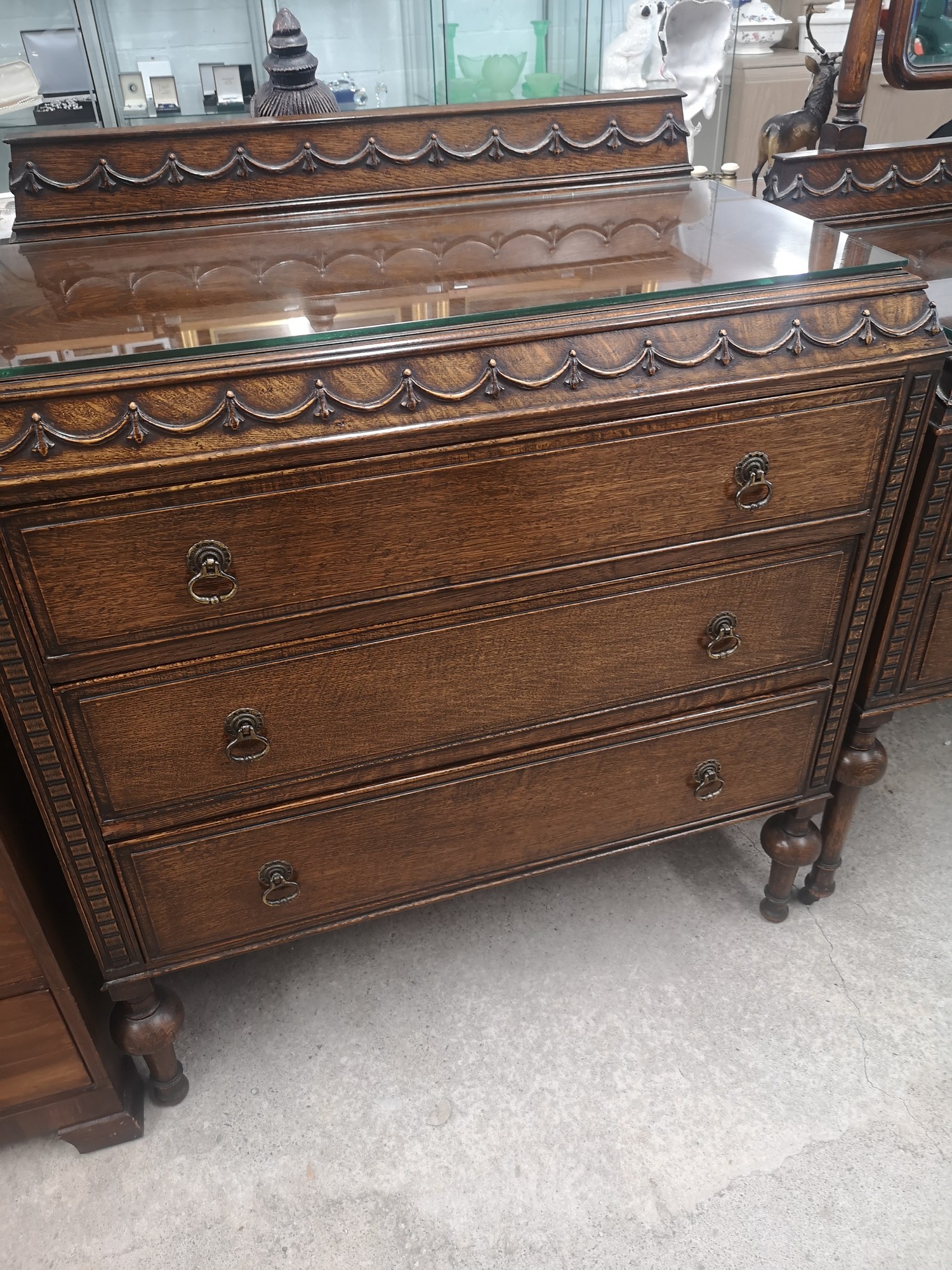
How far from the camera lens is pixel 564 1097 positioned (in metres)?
1.37

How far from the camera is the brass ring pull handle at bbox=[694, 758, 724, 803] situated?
52.9 inches

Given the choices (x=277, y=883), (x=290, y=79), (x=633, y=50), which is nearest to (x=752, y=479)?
(x=277, y=883)

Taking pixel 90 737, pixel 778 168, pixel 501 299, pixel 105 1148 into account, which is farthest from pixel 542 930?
→ pixel 778 168

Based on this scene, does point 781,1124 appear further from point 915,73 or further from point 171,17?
point 171,17

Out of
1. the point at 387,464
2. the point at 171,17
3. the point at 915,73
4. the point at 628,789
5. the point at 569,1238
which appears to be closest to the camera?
the point at 387,464

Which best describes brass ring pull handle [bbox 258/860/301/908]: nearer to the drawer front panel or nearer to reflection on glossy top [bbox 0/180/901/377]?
reflection on glossy top [bbox 0/180/901/377]

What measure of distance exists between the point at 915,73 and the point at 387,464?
124 cm

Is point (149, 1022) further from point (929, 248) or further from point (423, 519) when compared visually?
point (929, 248)

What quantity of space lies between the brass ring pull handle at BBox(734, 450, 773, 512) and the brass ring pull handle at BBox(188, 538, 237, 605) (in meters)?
0.57

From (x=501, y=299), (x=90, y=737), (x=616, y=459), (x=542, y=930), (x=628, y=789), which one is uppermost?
(x=501, y=299)

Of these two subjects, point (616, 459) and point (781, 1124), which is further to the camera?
point (781, 1124)

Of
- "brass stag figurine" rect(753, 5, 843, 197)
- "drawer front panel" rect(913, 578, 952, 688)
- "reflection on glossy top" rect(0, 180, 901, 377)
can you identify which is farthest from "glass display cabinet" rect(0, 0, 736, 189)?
"drawer front panel" rect(913, 578, 952, 688)

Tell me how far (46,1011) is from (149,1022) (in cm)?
14

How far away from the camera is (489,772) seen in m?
1.22
